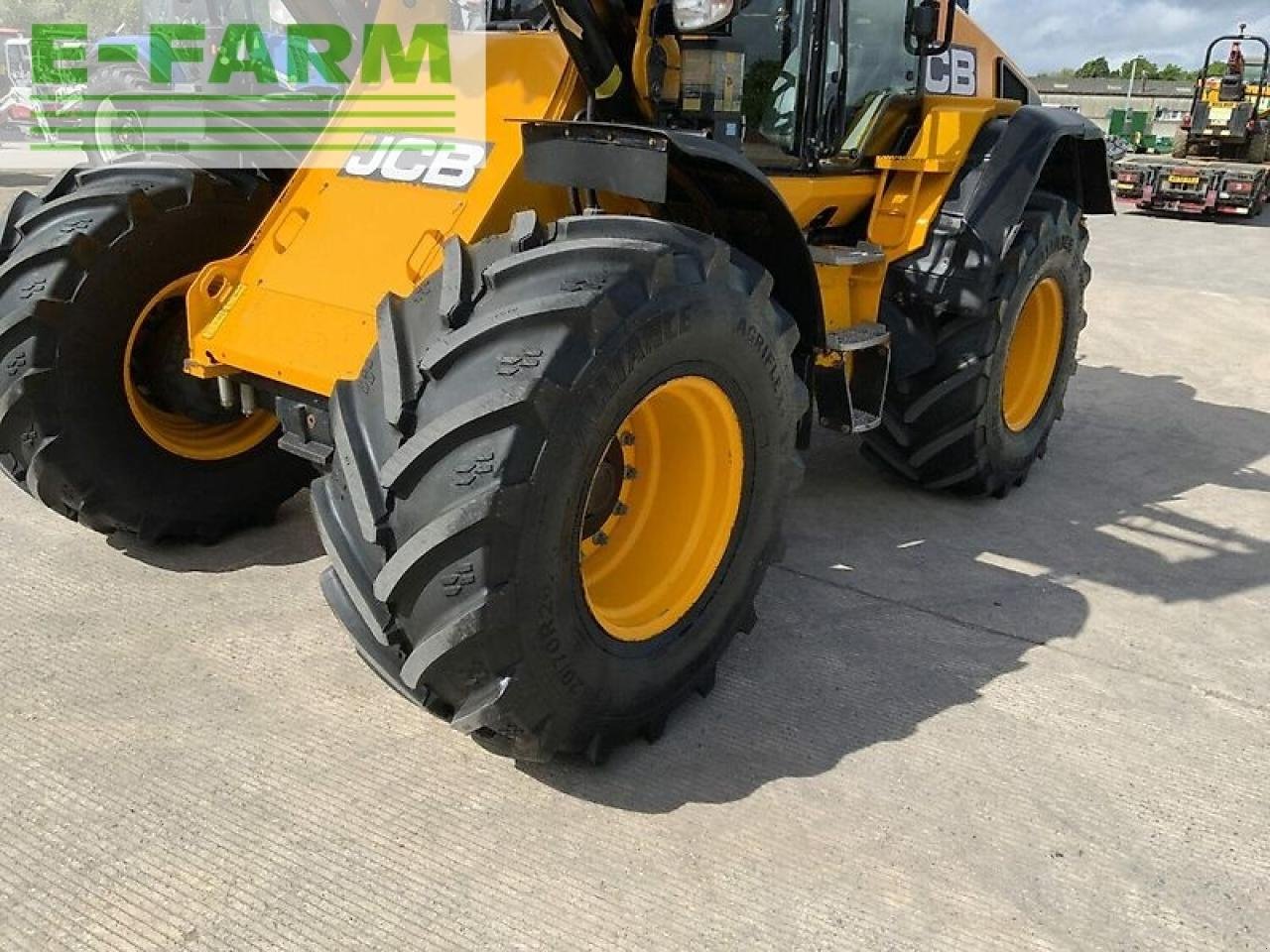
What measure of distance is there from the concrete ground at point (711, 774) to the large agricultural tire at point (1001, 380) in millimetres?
434

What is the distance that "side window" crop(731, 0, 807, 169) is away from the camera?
362cm

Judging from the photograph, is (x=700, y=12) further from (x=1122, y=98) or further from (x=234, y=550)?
(x=1122, y=98)

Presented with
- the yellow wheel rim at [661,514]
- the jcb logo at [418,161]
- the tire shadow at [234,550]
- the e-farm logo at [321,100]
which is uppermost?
the e-farm logo at [321,100]

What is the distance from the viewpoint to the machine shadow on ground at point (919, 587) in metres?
2.84

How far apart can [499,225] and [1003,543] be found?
238 cm

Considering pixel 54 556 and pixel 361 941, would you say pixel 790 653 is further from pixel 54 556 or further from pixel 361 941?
pixel 54 556

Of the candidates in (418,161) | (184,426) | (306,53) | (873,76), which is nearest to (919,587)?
(873,76)

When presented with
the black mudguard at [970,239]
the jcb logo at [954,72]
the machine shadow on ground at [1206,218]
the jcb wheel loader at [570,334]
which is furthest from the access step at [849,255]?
the machine shadow on ground at [1206,218]

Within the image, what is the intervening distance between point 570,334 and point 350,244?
110 centimetres

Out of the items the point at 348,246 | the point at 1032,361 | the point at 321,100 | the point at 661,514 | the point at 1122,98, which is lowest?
the point at 661,514

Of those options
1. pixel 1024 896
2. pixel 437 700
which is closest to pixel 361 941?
pixel 437 700

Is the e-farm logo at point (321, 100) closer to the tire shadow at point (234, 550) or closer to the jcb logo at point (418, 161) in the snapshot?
the jcb logo at point (418, 161)

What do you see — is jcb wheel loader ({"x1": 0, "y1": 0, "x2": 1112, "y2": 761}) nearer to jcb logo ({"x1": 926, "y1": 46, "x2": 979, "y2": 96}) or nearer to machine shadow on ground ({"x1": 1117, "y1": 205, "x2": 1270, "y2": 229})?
jcb logo ({"x1": 926, "y1": 46, "x2": 979, "y2": 96})

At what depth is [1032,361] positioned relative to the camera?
507cm
